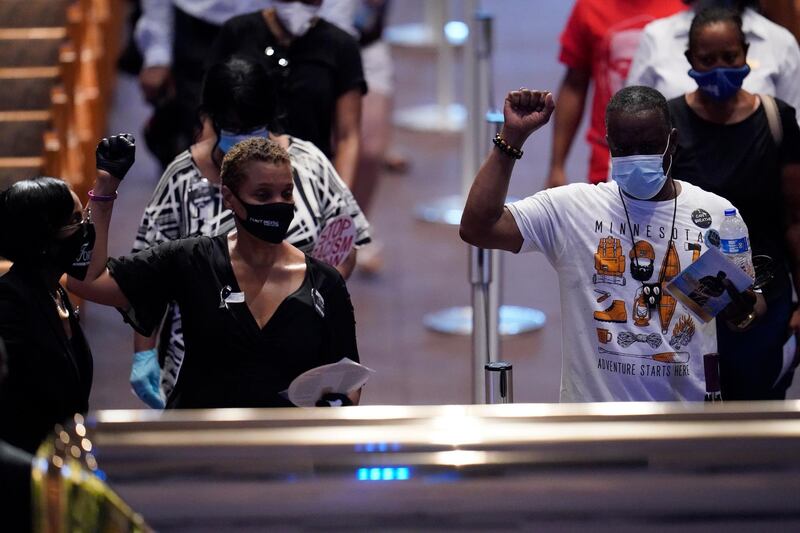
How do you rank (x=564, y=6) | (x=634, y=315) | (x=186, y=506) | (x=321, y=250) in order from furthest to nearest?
(x=564, y=6)
(x=321, y=250)
(x=634, y=315)
(x=186, y=506)

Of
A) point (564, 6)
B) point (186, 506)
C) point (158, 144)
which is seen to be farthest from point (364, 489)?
point (564, 6)

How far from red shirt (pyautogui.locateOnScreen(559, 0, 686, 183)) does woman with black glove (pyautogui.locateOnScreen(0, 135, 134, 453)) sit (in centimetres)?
245

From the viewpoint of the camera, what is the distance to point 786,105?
4.60m

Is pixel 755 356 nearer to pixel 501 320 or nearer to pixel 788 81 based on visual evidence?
pixel 788 81

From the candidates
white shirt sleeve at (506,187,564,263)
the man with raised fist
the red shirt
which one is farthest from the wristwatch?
the red shirt

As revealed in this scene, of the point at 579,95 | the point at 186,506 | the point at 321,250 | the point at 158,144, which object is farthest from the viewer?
the point at 158,144

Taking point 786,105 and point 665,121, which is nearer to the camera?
point 665,121

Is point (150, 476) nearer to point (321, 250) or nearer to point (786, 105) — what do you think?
point (321, 250)

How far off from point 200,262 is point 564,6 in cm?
1203

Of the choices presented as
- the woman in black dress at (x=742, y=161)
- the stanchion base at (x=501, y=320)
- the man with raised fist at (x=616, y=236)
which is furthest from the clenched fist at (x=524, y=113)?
the stanchion base at (x=501, y=320)

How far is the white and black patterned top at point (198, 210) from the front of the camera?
447cm

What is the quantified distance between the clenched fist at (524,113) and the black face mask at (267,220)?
2.17 feet

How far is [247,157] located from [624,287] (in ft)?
3.63

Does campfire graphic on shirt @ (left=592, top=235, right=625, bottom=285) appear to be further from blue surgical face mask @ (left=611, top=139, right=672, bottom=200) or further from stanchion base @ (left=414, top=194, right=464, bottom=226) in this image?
stanchion base @ (left=414, top=194, right=464, bottom=226)
